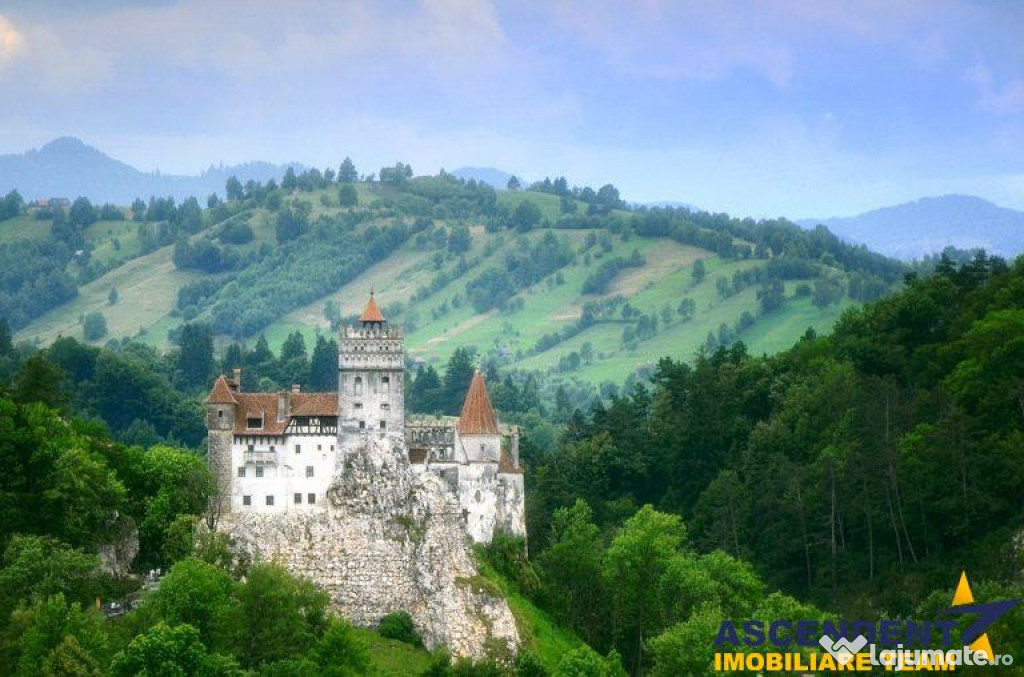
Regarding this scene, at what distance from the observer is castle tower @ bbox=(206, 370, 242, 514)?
303ft

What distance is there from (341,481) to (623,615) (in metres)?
18.1

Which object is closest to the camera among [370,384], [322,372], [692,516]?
[370,384]

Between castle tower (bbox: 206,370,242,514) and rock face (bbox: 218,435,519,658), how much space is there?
1115 millimetres

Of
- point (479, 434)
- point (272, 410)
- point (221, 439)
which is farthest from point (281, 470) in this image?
point (479, 434)

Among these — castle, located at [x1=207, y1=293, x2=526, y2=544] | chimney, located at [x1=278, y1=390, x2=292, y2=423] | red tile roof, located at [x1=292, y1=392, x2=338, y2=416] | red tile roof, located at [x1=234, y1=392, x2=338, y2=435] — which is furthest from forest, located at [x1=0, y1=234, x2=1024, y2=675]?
red tile roof, located at [x1=292, y1=392, x2=338, y2=416]

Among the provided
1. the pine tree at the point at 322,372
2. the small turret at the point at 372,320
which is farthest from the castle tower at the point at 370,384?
the pine tree at the point at 322,372

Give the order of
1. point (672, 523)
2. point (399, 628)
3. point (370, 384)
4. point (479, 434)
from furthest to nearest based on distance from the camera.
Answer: point (672, 523) < point (479, 434) < point (370, 384) < point (399, 628)

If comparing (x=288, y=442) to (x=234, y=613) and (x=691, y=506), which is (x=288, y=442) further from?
(x=691, y=506)

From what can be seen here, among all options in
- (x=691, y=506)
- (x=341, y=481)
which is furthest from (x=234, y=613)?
(x=691, y=506)

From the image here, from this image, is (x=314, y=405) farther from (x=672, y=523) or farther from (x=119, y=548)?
(x=672, y=523)

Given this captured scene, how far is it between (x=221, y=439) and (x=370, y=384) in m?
8.38

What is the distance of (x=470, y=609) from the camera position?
91.4 m

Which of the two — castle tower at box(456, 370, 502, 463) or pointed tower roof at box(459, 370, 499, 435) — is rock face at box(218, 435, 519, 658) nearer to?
castle tower at box(456, 370, 502, 463)

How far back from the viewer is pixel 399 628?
91562mm
